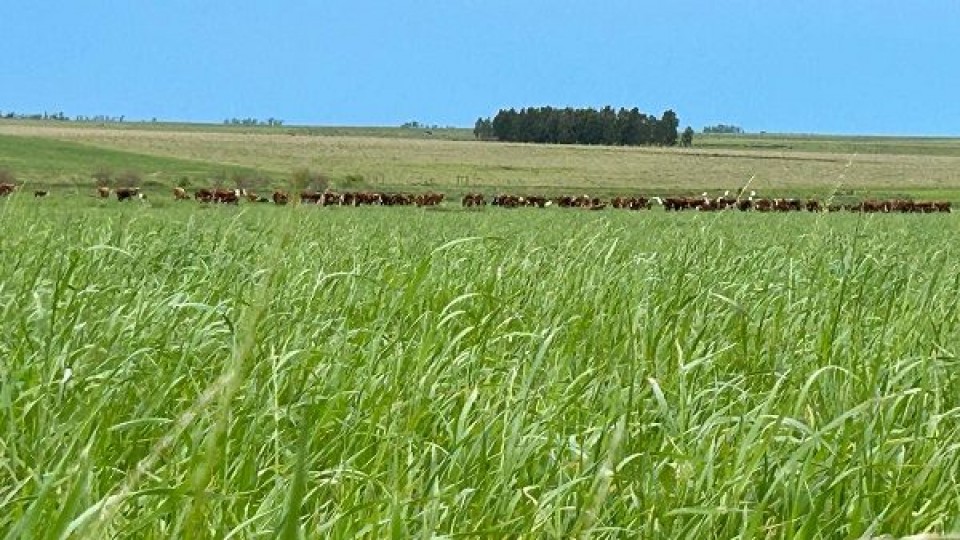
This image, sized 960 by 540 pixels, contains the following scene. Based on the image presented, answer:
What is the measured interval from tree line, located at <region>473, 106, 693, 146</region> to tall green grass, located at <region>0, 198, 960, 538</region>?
135246 millimetres

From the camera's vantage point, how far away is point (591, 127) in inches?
5463

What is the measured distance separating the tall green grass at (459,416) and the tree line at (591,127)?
135 m

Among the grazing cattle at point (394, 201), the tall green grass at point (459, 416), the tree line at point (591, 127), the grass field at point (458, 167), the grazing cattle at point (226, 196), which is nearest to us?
the tall green grass at point (459, 416)

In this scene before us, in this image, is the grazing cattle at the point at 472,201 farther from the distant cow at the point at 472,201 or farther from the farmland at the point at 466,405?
the farmland at the point at 466,405

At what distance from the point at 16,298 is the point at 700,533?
2898mm

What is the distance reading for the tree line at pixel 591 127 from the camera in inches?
5477

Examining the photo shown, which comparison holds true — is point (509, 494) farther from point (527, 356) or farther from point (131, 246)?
point (131, 246)

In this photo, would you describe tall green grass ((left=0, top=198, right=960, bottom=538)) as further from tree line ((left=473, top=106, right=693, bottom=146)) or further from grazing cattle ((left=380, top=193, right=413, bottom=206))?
tree line ((left=473, top=106, right=693, bottom=146))

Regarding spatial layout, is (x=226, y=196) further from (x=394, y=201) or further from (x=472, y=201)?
(x=472, y=201)

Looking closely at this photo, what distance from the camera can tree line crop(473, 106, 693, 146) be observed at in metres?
139

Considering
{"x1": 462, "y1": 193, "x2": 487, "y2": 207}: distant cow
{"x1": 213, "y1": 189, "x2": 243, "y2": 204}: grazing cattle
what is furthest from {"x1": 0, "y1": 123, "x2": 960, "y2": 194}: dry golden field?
{"x1": 213, "y1": 189, "x2": 243, "y2": 204}: grazing cattle

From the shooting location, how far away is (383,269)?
6.03m

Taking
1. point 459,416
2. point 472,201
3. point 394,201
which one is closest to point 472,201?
point 472,201

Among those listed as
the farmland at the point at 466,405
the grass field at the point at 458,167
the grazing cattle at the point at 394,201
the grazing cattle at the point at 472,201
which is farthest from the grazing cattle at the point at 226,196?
the farmland at the point at 466,405
